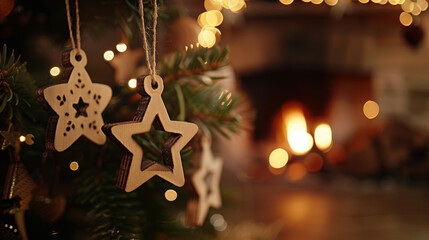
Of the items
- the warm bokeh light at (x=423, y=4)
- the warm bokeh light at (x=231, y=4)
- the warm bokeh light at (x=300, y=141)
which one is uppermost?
the warm bokeh light at (x=231, y=4)

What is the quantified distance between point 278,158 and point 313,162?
0.18 meters

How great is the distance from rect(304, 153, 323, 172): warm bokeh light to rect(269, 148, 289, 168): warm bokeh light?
106mm

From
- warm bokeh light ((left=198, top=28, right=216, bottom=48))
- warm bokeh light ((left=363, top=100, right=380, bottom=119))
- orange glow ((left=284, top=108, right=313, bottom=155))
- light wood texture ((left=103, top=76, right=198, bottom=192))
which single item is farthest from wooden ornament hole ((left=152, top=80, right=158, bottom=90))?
warm bokeh light ((left=363, top=100, right=380, bottom=119))

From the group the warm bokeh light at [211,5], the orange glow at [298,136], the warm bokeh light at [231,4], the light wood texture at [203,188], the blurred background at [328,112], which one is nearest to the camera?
the light wood texture at [203,188]

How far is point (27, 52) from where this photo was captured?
2.25 ft

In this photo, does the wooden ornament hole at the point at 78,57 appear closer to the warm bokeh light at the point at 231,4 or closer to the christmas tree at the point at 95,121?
the christmas tree at the point at 95,121

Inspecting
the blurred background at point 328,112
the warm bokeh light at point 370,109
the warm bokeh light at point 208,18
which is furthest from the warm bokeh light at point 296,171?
the warm bokeh light at point 208,18

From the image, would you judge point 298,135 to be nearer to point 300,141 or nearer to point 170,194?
point 300,141

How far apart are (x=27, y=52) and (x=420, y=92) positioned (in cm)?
223

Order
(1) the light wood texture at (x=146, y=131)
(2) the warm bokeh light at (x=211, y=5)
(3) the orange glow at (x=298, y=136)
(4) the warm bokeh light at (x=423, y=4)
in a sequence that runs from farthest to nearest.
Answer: (3) the orange glow at (x=298, y=136)
(2) the warm bokeh light at (x=211, y=5)
(4) the warm bokeh light at (x=423, y=4)
(1) the light wood texture at (x=146, y=131)

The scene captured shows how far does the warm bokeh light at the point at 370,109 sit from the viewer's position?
2.34 m

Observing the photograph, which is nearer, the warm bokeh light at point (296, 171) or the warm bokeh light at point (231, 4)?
the warm bokeh light at point (231, 4)

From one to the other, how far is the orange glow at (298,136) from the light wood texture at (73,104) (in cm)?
195

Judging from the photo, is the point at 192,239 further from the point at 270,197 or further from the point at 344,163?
the point at 344,163
